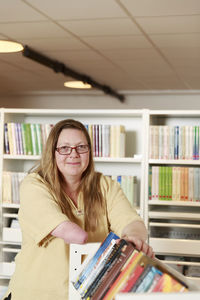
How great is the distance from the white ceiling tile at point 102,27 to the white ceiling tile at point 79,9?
136mm

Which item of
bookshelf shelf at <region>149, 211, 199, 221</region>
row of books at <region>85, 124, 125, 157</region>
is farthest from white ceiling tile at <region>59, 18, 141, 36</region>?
bookshelf shelf at <region>149, 211, 199, 221</region>

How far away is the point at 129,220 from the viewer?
1.89m

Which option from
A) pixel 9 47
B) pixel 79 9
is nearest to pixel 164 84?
pixel 9 47

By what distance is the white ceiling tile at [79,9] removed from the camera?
3.20 metres

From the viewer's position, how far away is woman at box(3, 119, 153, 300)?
5.77ft

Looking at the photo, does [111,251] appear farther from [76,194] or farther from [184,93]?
[184,93]

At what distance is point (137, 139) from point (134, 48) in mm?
889

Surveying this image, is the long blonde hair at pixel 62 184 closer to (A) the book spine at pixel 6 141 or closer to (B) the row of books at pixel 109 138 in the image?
(B) the row of books at pixel 109 138

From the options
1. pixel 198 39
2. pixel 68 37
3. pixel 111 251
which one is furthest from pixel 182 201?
pixel 111 251

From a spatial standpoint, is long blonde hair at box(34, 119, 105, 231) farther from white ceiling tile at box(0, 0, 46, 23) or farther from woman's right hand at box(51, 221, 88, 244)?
white ceiling tile at box(0, 0, 46, 23)

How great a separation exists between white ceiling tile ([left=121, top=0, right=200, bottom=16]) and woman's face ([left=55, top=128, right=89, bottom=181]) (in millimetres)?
1474

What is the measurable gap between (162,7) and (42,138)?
1552 mm

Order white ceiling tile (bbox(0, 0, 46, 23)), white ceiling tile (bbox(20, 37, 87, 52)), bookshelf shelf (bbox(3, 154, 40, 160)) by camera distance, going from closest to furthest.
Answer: white ceiling tile (bbox(0, 0, 46, 23)) → bookshelf shelf (bbox(3, 154, 40, 160)) → white ceiling tile (bbox(20, 37, 87, 52))

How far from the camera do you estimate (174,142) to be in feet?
13.0
